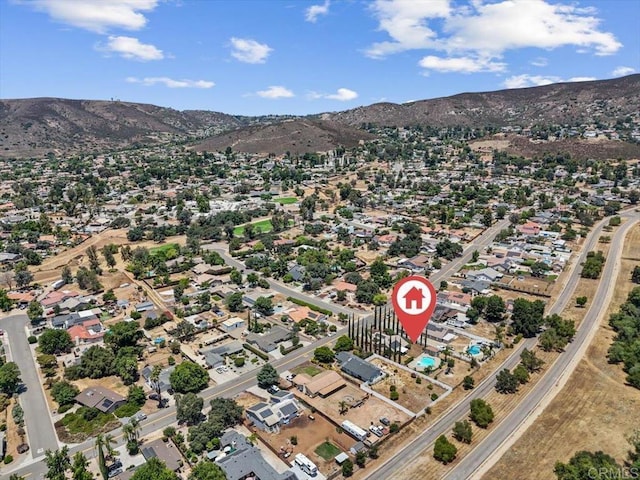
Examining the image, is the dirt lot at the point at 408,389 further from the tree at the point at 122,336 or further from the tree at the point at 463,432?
the tree at the point at 122,336

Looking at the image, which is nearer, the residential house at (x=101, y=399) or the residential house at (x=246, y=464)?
the residential house at (x=246, y=464)

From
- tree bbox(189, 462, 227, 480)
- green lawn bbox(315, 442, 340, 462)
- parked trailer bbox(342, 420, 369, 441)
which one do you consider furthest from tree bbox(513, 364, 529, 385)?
tree bbox(189, 462, 227, 480)

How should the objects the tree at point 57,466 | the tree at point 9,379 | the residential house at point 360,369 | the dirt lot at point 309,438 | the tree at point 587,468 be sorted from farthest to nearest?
the residential house at point 360,369, the tree at point 9,379, the dirt lot at point 309,438, the tree at point 57,466, the tree at point 587,468

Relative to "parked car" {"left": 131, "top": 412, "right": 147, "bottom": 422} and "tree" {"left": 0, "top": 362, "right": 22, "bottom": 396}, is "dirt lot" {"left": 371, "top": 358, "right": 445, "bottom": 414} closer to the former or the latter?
"parked car" {"left": 131, "top": 412, "right": 147, "bottom": 422}

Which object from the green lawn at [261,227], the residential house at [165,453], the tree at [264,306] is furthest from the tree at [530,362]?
the green lawn at [261,227]

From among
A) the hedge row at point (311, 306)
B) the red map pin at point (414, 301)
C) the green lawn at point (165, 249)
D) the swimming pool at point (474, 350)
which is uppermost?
the red map pin at point (414, 301)

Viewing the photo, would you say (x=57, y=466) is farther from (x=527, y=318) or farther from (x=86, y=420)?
(x=527, y=318)

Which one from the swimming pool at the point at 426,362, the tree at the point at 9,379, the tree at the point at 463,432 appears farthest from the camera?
the swimming pool at the point at 426,362

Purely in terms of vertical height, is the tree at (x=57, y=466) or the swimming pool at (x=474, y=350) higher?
the tree at (x=57, y=466)
